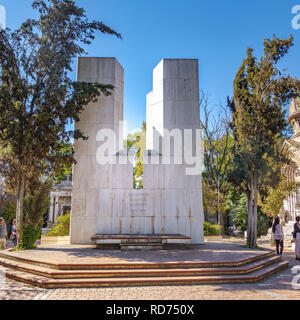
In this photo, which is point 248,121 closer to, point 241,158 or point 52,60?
point 241,158

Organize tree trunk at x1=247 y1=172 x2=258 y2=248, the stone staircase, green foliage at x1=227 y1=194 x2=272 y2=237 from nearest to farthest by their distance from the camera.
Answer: the stone staircase, tree trunk at x1=247 y1=172 x2=258 y2=248, green foliage at x1=227 y1=194 x2=272 y2=237

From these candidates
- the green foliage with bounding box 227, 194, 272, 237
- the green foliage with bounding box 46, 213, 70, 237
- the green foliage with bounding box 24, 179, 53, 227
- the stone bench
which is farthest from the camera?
the green foliage with bounding box 227, 194, 272, 237

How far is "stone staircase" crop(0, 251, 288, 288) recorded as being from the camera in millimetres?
6445

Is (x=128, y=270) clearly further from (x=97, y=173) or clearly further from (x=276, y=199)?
(x=276, y=199)

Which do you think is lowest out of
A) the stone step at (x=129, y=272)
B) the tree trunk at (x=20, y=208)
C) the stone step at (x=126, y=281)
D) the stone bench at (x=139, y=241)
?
the stone step at (x=126, y=281)

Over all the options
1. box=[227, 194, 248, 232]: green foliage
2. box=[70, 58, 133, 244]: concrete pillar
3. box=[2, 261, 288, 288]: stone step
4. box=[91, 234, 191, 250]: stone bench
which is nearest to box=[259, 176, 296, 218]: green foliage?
box=[227, 194, 248, 232]: green foliage

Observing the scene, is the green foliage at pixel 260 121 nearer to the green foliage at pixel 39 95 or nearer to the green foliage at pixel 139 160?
the green foliage at pixel 39 95

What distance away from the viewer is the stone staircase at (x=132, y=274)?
21.1ft

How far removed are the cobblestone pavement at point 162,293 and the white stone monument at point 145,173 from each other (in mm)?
4678

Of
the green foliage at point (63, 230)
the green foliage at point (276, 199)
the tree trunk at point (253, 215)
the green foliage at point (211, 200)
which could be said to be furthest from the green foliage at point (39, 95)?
the green foliage at point (211, 200)

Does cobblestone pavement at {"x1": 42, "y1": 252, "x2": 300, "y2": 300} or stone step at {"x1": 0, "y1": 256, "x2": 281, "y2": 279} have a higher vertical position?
stone step at {"x1": 0, "y1": 256, "x2": 281, "y2": 279}

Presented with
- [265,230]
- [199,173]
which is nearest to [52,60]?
[199,173]

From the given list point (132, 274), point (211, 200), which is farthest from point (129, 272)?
point (211, 200)

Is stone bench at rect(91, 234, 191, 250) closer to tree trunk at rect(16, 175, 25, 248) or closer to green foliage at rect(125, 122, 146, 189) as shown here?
tree trunk at rect(16, 175, 25, 248)
